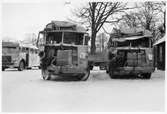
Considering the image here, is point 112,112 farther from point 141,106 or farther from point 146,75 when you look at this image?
point 146,75

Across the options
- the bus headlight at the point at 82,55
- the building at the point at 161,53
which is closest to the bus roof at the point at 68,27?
the bus headlight at the point at 82,55

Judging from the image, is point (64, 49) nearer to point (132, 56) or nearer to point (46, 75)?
point (46, 75)

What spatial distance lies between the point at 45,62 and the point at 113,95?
3.29 metres

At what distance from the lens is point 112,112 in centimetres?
427

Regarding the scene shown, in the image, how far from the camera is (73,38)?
8.11m

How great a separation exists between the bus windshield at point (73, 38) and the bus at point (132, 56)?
1533 mm

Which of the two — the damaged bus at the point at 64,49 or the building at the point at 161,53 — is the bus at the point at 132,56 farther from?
the damaged bus at the point at 64,49

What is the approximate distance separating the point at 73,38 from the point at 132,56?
7.10 ft

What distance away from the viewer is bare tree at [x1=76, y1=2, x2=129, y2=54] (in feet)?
19.5

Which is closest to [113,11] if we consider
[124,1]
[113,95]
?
[124,1]

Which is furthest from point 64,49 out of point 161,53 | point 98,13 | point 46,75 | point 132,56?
point 161,53

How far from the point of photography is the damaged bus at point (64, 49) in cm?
789

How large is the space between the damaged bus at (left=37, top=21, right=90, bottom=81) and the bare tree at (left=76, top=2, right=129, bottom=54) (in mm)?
977

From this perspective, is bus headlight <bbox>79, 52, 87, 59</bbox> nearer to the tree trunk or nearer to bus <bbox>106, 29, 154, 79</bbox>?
the tree trunk
